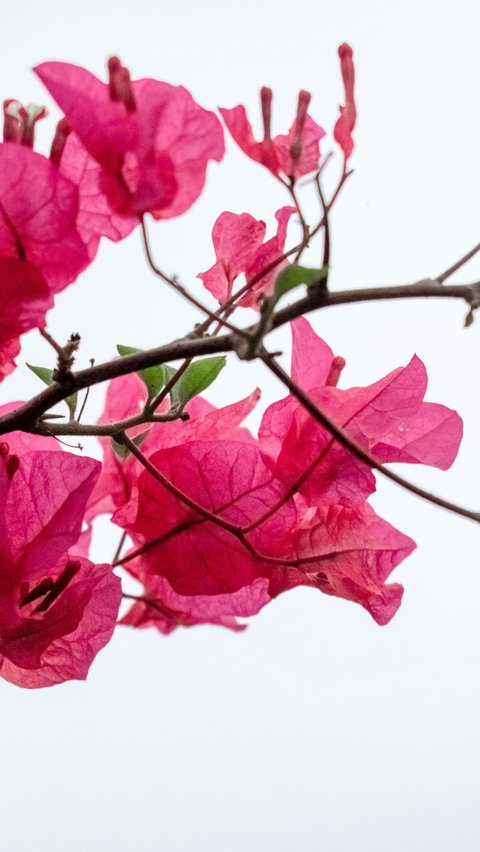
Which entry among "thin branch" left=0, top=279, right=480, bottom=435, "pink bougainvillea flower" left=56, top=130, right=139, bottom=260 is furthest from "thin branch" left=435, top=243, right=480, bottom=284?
"pink bougainvillea flower" left=56, top=130, right=139, bottom=260

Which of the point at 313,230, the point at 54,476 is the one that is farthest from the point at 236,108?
the point at 54,476

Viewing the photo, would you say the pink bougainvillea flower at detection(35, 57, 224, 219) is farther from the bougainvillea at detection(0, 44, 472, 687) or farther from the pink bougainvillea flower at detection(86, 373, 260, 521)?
the pink bougainvillea flower at detection(86, 373, 260, 521)

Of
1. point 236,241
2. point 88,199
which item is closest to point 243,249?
point 236,241

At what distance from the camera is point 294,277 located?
0.35 meters

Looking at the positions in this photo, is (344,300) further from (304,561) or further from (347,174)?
(304,561)

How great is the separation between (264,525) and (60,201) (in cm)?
18

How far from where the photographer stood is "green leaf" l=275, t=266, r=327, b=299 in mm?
344

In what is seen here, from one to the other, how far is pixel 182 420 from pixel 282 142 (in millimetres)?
146

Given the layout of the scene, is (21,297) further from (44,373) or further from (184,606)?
(184,606)

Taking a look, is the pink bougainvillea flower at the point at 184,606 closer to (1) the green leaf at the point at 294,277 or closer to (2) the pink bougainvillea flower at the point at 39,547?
(2) the pink bougainvillea flower at the point at 39,547

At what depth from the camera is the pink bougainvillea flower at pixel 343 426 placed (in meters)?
0.48

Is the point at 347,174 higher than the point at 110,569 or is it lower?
higher

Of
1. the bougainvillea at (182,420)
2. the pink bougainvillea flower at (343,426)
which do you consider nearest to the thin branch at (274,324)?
the bougainvillea at (182,420)

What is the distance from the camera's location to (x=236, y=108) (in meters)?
0.42
